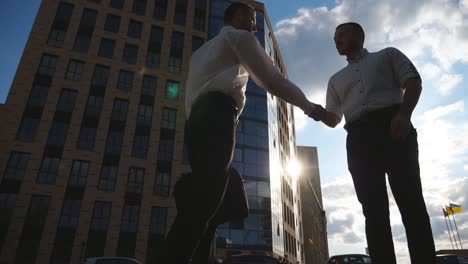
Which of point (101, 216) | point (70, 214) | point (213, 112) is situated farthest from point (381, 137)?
point (70, 214)

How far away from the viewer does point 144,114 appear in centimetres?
2759

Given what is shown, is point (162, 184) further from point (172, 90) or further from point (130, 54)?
point (130, 54)

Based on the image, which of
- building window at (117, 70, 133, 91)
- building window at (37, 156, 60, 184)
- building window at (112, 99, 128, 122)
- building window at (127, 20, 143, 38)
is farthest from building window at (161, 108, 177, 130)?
building window at (37, 156, 60, 184)

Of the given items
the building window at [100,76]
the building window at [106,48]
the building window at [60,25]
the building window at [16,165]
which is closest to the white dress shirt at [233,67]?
the building window at [16,165]

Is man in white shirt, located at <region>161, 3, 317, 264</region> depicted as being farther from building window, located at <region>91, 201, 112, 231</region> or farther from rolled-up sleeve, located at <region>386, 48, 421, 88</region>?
building window, located at <region>91, 201, 112, 231</region>

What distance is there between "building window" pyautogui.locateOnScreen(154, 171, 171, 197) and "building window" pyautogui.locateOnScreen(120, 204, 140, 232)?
2187 millimetres

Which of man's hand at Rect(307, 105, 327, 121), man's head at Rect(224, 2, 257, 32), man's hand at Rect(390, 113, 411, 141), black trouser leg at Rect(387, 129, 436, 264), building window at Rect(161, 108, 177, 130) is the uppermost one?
building window at Rect(161, 108, 177, 130)

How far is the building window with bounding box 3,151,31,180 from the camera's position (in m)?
22.1

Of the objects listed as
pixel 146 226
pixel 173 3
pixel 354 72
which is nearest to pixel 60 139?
pixel 146 226

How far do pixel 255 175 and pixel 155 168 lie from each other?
10.1m

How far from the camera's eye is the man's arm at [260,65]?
1883 mm

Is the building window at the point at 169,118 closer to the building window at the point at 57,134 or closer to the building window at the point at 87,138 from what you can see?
the building window at the point at 87,138

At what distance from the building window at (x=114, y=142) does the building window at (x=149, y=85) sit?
4.82 metres

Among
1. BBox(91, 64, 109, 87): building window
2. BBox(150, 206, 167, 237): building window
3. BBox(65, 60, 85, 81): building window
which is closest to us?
BBox(150, 206, 167, 237): building window
